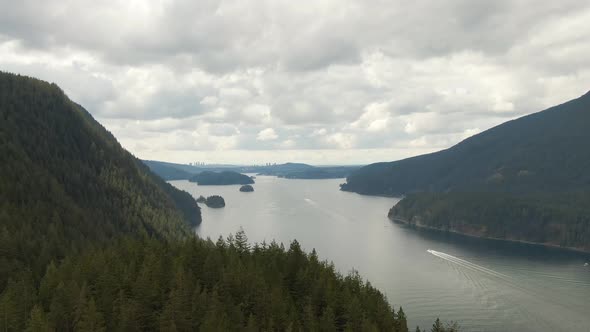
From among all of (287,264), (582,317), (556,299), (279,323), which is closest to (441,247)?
(556,299)

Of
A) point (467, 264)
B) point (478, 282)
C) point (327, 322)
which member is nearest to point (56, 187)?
point (327, 322)

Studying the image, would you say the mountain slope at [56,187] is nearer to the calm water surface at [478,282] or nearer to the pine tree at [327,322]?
the pine tree at [327,322]

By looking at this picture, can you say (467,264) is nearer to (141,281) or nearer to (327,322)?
(327,322)

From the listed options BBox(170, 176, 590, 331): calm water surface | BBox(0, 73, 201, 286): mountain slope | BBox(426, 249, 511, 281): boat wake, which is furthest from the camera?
BBox(426, 249, 511, 281): boat wake

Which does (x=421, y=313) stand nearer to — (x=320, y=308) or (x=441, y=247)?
(x=320, y=308)

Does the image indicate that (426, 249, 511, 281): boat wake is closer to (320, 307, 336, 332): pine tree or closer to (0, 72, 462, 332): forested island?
(0, 72, 462, 332): forested island

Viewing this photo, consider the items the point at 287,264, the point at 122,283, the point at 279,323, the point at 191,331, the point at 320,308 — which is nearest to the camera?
the point at 191,331

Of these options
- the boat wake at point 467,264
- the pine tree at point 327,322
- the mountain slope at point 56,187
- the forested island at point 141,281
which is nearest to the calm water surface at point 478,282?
the boat wake at point 467,264

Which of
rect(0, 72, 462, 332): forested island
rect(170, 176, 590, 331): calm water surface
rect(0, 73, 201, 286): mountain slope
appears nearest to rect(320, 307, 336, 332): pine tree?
rect(0, 72, 462, 332): forested island
